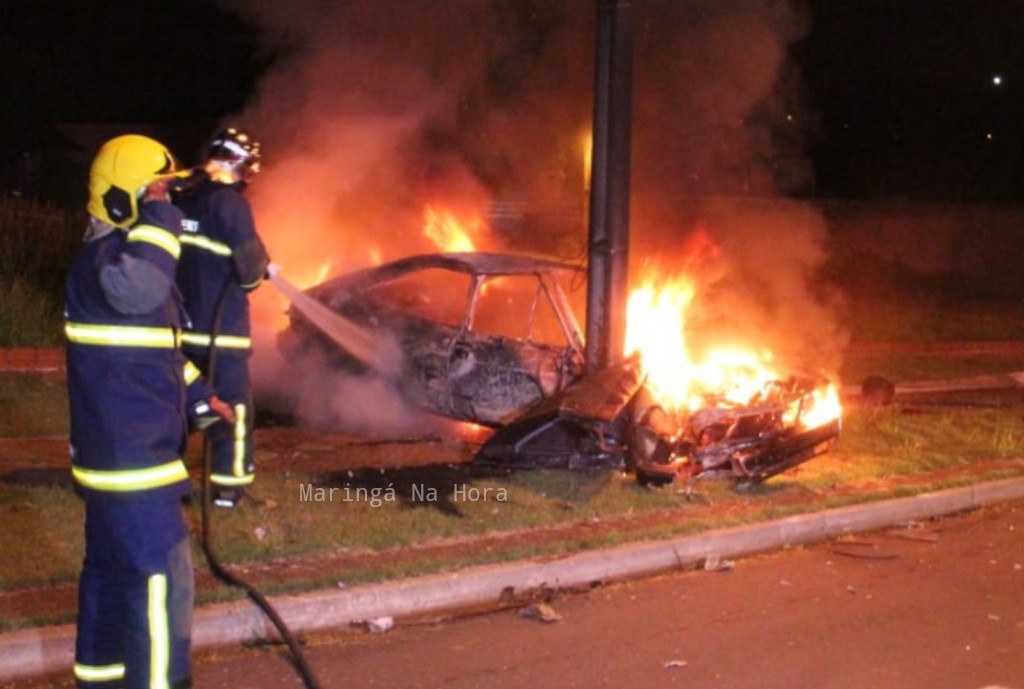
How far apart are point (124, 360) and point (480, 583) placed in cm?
288

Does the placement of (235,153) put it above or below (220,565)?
above

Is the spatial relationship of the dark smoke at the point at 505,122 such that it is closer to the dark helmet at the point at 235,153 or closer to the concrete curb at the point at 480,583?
the concrete curb at the point at 480,583

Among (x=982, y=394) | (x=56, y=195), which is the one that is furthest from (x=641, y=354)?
(x=56, y=195)

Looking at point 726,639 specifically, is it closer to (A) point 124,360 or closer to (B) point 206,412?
(B) point 206,412

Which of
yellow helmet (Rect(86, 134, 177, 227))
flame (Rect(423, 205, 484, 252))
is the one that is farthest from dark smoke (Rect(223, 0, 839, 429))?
yellow helmet (Rect(86, 134, 177, 227))

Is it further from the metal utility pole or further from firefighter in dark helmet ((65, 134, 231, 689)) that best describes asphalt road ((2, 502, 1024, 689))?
the metal utility pole

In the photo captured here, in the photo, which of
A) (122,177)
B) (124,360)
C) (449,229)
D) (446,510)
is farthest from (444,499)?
(449,229)

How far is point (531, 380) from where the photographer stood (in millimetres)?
9266

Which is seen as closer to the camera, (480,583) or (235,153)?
(235,153)

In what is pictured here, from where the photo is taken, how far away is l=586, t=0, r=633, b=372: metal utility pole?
9.09 meters

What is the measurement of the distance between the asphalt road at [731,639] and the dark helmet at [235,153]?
219cm

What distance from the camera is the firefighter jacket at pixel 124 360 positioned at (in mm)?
4098

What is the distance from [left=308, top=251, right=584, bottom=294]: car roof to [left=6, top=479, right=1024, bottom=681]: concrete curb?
107 inches

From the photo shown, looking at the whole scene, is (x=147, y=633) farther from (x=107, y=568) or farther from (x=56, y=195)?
(x=56, y=195)
